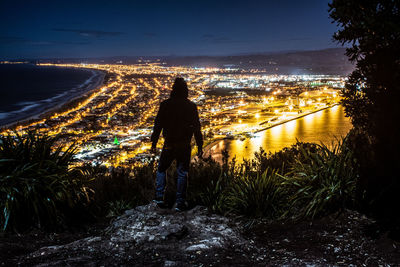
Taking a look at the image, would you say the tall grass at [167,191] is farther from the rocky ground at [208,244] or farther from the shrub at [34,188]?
the rocky ground at [208,244]

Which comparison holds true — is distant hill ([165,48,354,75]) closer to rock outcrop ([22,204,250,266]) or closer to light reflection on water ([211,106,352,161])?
light reflection on water ([211,106,352,161])

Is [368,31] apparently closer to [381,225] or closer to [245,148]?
[381,225]

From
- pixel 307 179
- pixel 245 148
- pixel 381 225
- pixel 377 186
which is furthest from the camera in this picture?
pixel 245 148

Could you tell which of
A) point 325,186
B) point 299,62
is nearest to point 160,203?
point 325,186

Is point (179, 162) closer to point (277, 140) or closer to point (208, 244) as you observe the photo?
point (208, 244)

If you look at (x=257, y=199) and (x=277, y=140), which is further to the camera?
(x=277, y=140)

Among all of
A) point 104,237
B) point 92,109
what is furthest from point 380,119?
point 92,109
